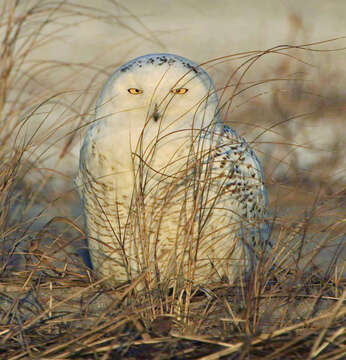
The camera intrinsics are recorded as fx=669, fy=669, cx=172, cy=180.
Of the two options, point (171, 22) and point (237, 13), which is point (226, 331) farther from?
point (237, 13)

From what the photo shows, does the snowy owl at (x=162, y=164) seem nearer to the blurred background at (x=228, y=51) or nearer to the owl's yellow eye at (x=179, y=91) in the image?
the owl's yellow eye at (x=179, y=91)

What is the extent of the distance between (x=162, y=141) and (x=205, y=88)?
0.84ft

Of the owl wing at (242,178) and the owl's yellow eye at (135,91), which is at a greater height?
the owl's yellow eye at (135,91)

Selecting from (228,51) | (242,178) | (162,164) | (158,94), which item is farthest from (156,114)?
(228,51)

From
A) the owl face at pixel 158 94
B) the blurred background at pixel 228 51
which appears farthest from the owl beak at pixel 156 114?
the blurred background at pixel 228 51

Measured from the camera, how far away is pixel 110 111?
2482mm

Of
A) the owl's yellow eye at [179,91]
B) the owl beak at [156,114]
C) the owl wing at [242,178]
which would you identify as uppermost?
the owl's yellow eye at [179,91]

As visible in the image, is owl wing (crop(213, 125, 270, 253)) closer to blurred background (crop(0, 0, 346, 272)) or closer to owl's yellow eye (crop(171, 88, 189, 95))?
owl's yellow eye (crop(171, 88, 189, 95))

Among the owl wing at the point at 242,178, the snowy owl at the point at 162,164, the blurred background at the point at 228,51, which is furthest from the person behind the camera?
the blurred background at the point at 228,51

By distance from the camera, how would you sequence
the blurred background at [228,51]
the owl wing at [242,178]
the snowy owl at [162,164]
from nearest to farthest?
the snowy owl at [162,164] < the owl wing at [242,178] < the blurred background at [228,51]

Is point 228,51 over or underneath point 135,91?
over

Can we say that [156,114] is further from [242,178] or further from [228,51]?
[228,51]

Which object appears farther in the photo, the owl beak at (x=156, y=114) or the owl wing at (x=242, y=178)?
the owl wing at (x=242, y=178)

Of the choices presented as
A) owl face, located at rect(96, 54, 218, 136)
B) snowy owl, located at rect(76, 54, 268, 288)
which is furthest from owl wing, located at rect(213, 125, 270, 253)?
owl face, located at rect(96, 54, 218, 136)
